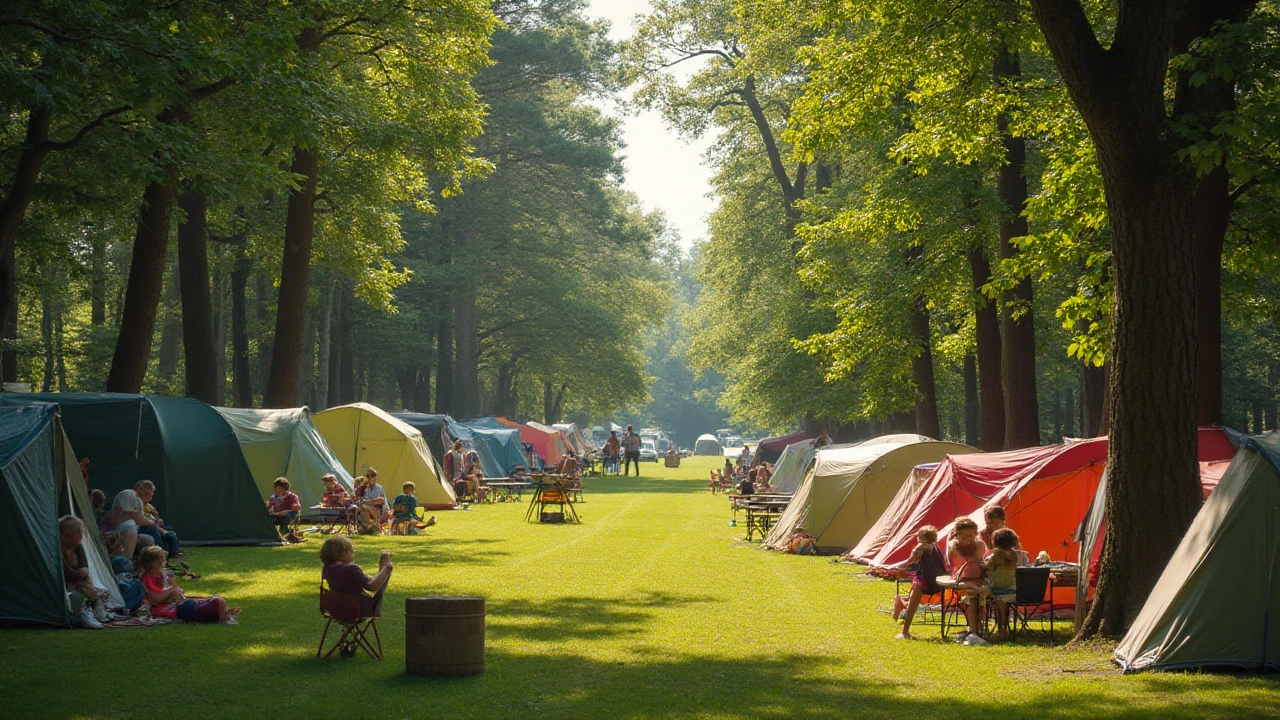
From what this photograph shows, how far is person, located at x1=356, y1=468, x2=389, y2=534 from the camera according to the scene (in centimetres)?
2328

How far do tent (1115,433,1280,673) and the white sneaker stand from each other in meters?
9.02

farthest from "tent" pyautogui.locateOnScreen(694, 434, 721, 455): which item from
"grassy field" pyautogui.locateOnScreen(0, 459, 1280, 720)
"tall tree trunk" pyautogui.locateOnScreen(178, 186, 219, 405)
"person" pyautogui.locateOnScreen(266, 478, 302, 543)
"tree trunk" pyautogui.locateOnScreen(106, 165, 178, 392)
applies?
"grassy field" pyautogui.locateOnScreen(0, 459, 1280, 720)

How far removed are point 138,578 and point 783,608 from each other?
700 centimetres

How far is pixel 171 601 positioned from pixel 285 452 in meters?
11.1

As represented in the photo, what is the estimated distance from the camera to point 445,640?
9.57 m

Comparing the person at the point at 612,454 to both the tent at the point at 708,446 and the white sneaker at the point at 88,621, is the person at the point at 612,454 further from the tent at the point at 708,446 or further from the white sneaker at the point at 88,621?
the tent at the point at 708,446

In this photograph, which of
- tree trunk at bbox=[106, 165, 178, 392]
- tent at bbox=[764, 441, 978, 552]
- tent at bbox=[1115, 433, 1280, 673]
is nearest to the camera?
tent at bbox=[1115, 433, 1280, 673]

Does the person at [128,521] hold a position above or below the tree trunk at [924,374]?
below

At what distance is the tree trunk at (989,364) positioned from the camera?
Result: 21641mm

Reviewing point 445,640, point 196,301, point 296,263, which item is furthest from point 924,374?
point 445,640

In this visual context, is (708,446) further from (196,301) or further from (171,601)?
(171,601)

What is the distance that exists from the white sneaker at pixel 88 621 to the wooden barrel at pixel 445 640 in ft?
12.9

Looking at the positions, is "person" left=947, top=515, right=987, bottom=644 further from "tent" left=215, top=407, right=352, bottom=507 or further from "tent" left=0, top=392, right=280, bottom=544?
"tent" left=215, top=407, right=352, bottom=507

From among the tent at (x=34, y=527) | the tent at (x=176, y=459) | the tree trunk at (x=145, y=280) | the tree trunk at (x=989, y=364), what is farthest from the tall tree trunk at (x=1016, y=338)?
the tent at (x=34, y=527)
